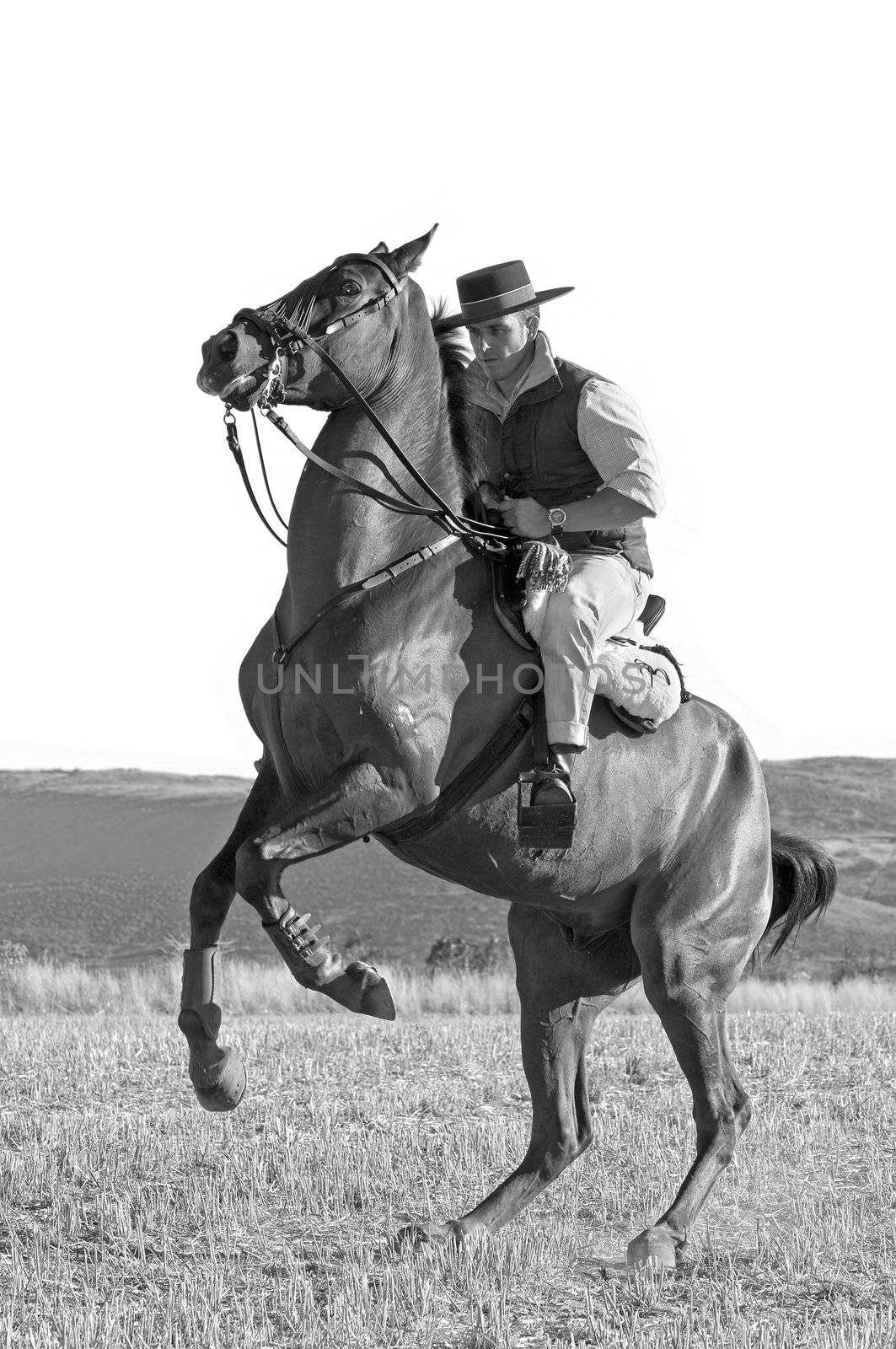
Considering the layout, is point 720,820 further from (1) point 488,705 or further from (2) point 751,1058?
(2) point 751,1058

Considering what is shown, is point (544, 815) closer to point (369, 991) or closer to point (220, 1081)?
point (369, 991)

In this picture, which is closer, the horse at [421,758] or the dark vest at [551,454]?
the horse at [421,758]

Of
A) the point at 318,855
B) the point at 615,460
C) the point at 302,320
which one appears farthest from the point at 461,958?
the point at 302,320

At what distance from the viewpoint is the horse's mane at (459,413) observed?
21.3ft

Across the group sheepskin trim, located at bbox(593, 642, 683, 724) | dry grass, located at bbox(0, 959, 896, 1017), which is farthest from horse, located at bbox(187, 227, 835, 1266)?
dry grass, located at bbox(0, 959, 896, 1017)

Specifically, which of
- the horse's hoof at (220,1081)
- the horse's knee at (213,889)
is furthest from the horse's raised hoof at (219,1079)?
the horse's knee at (213,889)

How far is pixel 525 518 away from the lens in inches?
254

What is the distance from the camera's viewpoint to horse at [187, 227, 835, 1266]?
5.77 metres

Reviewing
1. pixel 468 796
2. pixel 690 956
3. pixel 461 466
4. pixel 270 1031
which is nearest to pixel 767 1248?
pixel 690 956

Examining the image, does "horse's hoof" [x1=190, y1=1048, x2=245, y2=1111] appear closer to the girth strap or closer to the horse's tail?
the girth strap

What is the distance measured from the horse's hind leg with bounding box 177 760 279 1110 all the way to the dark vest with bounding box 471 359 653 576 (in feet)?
5.42

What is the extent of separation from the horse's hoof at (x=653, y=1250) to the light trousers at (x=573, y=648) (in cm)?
201

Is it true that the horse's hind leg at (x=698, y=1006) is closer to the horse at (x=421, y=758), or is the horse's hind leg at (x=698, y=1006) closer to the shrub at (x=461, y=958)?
the horse at (x=421, y=758)

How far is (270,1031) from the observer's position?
11.7 m
